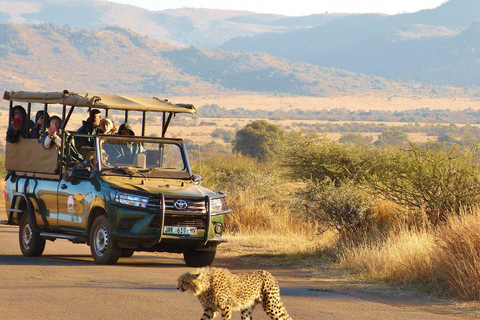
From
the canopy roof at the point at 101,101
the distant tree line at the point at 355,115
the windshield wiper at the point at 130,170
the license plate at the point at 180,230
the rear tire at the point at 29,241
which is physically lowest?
the distant tree line at the point at 355,115

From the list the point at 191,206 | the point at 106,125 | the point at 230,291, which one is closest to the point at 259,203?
the point at 106,125

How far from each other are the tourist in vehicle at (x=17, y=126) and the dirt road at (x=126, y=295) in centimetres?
232

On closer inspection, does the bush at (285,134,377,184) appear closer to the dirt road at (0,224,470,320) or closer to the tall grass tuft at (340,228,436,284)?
the tall grass tuft at (340,228,436,284)

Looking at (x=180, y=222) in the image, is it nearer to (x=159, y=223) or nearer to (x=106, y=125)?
(x=159, y=223)

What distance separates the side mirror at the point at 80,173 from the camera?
529 inches

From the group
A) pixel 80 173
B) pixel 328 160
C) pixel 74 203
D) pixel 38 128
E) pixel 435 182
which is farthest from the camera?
pixel 328 160

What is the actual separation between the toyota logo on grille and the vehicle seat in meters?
1.67

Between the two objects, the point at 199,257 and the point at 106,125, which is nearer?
the point at 199,257

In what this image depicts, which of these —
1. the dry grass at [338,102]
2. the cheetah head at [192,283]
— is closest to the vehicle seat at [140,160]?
the cheetah head at [192,283]

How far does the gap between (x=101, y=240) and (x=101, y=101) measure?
7.19 ft

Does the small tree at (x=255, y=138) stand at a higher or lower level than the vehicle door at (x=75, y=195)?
lower

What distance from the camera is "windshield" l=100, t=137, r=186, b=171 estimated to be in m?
14.0

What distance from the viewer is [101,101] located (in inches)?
544

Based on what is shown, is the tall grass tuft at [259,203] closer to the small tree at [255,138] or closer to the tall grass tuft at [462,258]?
the tall grass tuft at [462,258]
